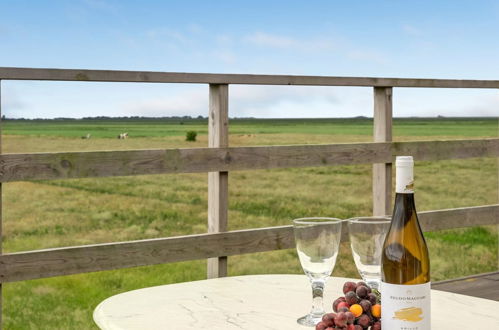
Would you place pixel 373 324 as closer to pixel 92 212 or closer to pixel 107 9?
pixel 92 212

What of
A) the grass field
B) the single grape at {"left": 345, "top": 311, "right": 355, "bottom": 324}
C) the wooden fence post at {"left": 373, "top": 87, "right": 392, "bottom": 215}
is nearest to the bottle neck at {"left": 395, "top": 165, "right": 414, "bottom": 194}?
the single grape at {"left": 345, "top": 311, "right": 355, "bottom": 324}

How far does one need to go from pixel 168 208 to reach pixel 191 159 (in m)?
12.8

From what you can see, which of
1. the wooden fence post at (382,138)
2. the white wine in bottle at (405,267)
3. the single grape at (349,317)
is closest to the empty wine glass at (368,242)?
the white wine in bottle at (405,267)

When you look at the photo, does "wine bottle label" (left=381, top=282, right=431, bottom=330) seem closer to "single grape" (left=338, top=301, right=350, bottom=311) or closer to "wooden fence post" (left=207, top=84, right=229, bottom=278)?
"single grape" (left=338, top=301, right=350, bottom=311)

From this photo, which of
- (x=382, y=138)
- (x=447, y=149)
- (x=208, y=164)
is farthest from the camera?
(x=447, y=149)

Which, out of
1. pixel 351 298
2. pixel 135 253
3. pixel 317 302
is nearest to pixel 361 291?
pixel 351 298

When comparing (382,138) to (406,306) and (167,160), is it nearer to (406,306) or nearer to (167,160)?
(167,160)

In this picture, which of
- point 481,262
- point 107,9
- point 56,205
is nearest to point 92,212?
point 56,205

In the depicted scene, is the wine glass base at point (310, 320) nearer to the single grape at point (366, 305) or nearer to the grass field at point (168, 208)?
the single grape at point (366, 305)

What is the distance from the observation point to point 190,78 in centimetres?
248

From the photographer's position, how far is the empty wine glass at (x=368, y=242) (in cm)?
109

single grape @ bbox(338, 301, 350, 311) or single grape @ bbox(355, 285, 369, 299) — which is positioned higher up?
single grape @ bbox(355, 285, 369, 299)

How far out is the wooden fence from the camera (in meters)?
2.31

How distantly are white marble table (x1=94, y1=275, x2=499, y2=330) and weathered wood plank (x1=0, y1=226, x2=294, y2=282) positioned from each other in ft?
3.24
